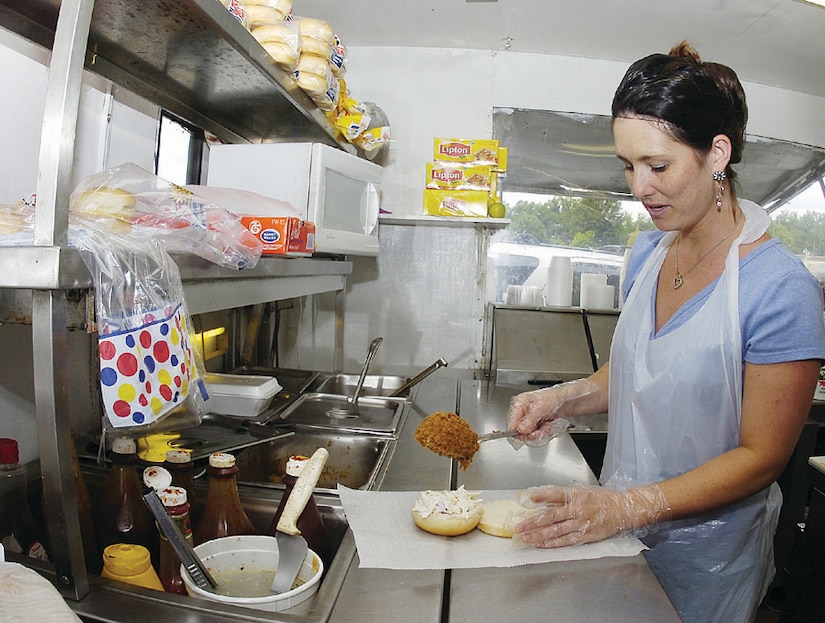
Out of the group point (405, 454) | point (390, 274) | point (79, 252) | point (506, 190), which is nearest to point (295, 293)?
point (405, 454)

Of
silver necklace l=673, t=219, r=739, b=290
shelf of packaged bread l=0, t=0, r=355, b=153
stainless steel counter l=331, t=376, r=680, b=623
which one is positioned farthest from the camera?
silver necklace l=673, t=219, r=739, b=290

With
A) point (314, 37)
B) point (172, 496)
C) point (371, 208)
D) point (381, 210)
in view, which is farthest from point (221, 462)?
point (381, 210)

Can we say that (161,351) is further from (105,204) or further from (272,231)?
(272,231)

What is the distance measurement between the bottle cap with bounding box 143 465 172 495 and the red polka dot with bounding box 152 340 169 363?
0.30 m

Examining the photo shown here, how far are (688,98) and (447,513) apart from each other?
0.98m

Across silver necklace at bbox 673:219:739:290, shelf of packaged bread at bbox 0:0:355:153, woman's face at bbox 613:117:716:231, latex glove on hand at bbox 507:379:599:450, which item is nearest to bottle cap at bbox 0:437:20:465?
shelf of packaged bread at bbox 0:0:355:153

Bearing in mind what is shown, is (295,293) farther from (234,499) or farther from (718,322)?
(718,322)

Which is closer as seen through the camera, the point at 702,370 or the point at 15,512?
the point at 15,512

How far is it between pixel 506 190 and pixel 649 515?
270 centimetres

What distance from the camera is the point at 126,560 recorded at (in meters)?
0.89

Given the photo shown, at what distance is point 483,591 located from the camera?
971mm

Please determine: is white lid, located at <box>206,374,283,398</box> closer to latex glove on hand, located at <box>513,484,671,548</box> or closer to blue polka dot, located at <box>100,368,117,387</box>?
latex glove on hand, located at <box>513,484,671,548</box>

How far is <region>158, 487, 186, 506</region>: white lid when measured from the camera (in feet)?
3.11

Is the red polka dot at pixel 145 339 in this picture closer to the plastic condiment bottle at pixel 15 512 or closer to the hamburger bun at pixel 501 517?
the plastic condiment bottle at pixel 15 512
